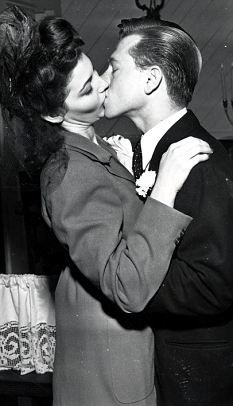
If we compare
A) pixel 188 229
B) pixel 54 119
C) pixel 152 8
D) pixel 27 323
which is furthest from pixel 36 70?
pixel 27 323

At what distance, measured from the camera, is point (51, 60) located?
4.92 feet

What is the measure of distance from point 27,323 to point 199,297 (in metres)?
1.29

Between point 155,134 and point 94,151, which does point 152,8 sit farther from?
point 94,151

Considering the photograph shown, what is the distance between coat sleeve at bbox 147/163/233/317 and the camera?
4.63ft

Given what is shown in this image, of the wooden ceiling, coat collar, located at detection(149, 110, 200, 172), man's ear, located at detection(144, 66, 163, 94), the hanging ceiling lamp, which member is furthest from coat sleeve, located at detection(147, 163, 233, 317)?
the hanging ceiling lamp

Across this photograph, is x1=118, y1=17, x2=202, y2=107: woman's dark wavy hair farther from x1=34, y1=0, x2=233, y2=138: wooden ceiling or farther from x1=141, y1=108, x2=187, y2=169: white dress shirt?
x1=34, y1=0, x2=233, y2=138: wooden ceiling

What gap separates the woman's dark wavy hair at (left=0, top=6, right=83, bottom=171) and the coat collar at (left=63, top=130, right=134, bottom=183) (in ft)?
0.09

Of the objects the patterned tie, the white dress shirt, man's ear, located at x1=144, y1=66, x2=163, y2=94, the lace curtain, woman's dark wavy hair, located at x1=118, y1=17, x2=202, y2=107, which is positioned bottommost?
the lace curtain

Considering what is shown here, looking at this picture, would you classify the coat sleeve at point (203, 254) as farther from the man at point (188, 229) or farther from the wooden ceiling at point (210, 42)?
the wooden ceiling at point (210, 42)

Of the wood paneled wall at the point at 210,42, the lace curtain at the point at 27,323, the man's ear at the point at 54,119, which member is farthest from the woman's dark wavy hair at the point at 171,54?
the lace curtain at the point at 27,323

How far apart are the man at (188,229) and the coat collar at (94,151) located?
0.06 m

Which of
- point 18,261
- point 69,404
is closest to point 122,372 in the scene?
point 69,404

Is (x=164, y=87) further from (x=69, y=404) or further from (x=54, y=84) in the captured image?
(x=69, y=404)

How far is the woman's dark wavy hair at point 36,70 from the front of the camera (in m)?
1.49
